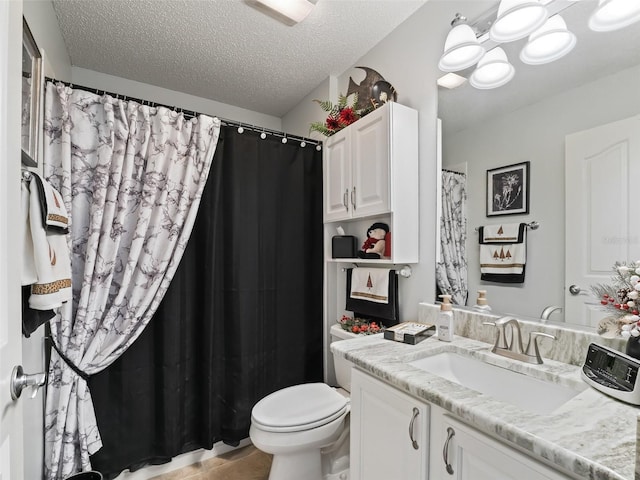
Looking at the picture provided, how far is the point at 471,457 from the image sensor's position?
0.79 m

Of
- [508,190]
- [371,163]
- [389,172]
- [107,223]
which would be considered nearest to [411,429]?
[508,190]

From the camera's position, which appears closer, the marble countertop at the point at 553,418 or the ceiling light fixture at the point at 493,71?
the marble countertop at the point at 553,418

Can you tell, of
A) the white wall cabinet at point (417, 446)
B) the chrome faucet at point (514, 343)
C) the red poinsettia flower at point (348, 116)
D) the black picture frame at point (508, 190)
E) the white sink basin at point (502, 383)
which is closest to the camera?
the white wall cabinet at point (417, 446)

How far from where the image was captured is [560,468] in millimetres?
629

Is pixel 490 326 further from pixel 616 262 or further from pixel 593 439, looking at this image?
pixel 593 439

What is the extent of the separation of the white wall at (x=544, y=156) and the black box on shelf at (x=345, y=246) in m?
0.78

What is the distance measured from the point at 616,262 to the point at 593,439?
632 mm

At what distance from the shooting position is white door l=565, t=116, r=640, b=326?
966 mm

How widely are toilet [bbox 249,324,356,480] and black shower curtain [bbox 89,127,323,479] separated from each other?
415 mm

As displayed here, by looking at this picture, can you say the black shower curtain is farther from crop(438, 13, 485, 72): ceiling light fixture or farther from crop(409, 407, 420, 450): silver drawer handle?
crop(409, 407, 420, 450): silver drawer handle

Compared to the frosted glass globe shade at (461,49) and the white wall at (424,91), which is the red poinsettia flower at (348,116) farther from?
the frosted glass globe shade at (461,49)

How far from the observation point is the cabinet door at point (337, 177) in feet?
6.23

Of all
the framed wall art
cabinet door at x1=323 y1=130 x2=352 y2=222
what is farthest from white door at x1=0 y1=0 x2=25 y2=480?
cabinet door at x1=323 y1=130 x2=352 y2=222

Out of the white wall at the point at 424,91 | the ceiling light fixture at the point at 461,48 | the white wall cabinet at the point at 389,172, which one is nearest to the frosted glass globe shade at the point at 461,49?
the ceiling light fixture at the point at 461,48
